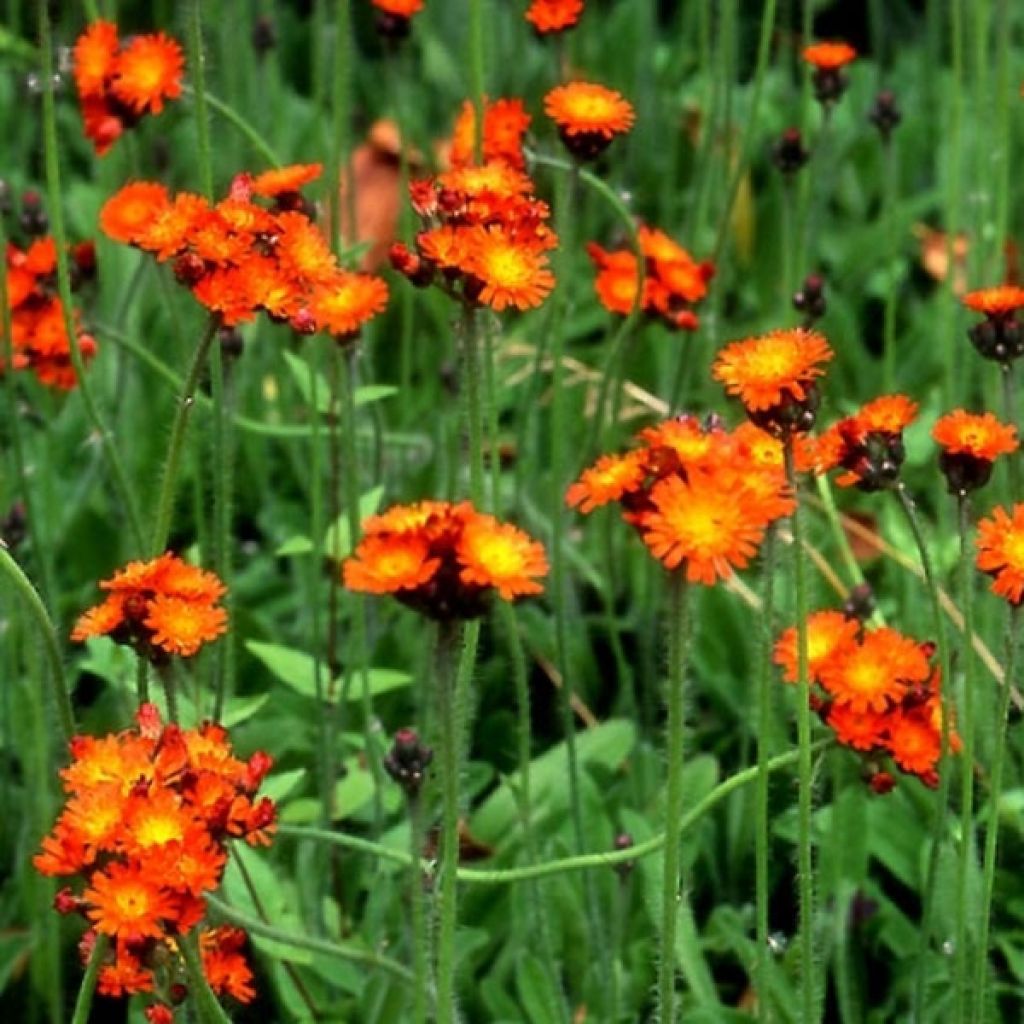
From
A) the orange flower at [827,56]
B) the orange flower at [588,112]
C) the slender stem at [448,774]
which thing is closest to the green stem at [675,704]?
the slender stem at [448,774]

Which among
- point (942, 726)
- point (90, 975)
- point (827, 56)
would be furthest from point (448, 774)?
point (827, 56)

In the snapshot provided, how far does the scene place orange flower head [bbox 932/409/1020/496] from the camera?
6.07 ft

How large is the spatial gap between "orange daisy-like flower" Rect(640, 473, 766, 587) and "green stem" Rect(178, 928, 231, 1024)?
43 centimetres

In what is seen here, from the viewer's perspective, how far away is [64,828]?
156 cm

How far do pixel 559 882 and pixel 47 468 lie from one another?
933 millimetres

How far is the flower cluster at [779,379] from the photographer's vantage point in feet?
5.33

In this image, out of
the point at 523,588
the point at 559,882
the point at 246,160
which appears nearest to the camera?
the point at 523,588

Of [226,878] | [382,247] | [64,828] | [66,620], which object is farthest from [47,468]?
A: [64,828]

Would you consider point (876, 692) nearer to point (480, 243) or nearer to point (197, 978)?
point (480, 243)

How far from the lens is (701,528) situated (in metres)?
1.44

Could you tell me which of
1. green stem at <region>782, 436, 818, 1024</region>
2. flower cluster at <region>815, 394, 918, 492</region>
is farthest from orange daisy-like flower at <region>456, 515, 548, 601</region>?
flower cluster at <region>815, 394, 918, 492</region>

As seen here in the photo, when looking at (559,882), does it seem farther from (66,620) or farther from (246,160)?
(246,160)

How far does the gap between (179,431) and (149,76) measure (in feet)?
2.16

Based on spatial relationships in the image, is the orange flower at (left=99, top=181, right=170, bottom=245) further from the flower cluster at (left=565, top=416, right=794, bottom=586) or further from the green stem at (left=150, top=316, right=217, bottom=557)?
the flower cluster at (left=565, top=416, right=794, bottom=586)
